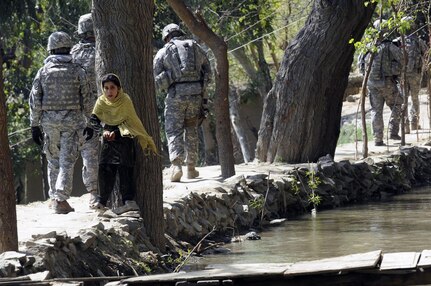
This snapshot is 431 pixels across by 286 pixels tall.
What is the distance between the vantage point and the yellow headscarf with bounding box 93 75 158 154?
12.8m

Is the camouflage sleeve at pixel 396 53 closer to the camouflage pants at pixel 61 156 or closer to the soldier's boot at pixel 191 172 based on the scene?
the soldier's boot at pixel 191 172

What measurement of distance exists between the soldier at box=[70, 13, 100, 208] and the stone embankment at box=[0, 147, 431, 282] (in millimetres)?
448

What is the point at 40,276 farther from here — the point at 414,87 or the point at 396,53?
the point at 414,87

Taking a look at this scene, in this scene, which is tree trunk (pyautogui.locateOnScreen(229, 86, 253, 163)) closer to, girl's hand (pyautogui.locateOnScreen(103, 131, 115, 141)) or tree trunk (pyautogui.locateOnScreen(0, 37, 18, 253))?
girl's hand (pyautogui.locateOnScreen(103, 131, 115, 141))

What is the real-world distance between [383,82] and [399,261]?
14.4 metres

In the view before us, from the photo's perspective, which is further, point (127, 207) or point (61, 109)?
point (61, 109)

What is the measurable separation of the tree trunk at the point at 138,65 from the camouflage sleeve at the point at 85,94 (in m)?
1.41

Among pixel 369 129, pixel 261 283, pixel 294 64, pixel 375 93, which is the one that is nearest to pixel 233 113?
pixel 369 129

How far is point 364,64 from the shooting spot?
2328 centimetres

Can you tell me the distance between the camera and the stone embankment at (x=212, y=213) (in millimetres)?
10901

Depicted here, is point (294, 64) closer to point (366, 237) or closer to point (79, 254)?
point (366, 237)

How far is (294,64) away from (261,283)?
10.8 metres

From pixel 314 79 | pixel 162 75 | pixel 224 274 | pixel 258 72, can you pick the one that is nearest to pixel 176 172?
pixel 162 75

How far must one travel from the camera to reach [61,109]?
14695 millimetres
